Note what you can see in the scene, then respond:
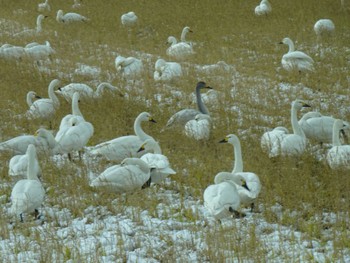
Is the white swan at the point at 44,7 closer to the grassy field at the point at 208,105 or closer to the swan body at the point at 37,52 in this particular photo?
the grassy field at the point at 208,105

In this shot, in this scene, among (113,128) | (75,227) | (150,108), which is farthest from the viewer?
(150,108)

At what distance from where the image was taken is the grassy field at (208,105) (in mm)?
6969

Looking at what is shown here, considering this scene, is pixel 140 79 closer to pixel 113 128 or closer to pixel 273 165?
pixel 113 128

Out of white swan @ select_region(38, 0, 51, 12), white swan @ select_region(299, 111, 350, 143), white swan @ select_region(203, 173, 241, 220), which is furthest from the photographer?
white swan @ select_region(38, 0, 51, 12)

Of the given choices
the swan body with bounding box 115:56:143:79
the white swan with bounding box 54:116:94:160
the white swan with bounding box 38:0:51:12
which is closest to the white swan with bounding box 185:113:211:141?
the white swan with bounding box 54:116:94:160

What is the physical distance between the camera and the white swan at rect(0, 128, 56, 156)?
9.22m

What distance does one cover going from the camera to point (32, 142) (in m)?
9.29

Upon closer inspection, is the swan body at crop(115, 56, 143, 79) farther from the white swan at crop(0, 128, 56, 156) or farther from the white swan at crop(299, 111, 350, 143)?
the white swan at crop(0, 128, 56, 156)

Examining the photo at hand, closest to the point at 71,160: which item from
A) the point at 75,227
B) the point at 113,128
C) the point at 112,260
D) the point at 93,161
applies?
the point at 93,161

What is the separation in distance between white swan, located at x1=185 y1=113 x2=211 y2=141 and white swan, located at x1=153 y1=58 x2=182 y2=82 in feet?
12.9

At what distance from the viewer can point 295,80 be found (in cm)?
1436

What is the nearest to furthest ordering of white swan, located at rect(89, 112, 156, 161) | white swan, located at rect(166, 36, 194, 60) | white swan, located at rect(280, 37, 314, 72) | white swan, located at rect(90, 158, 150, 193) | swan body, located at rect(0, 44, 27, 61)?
white swan, located at rect(90, 158, 150, 193)
white swan, located at rect(89, 112, 156, 161)
white swan, located at rect(280, 37, 314, 72)
swan body, located at rect(0, 44, 27, 61)
white swan, located at rect(166, 36, 194, 60)

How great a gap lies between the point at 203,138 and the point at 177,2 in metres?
16.5

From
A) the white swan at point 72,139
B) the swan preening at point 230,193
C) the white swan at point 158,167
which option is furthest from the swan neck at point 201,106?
the swan preening at point 230,193
